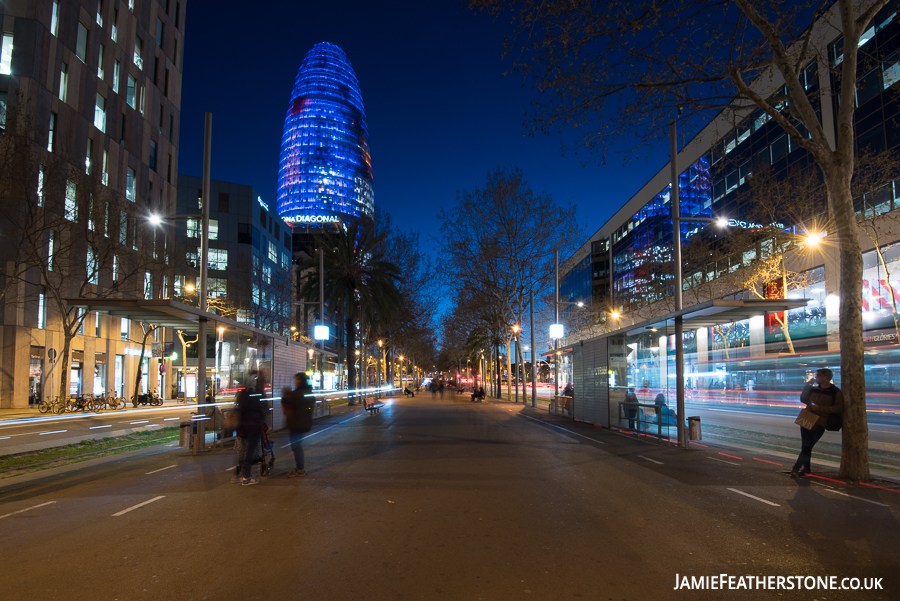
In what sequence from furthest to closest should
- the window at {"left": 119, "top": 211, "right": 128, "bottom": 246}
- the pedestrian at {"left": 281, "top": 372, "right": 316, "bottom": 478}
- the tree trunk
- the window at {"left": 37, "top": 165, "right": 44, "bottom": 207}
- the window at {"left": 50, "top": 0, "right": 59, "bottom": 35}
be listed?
the window at {"left": 50, "top": 0, "right": 59, "bottom": 35}, the window at {"left": 119, "top": 211, "right": 128, "bottom": 246}, the window at {"left": 37, "top": 165, "right": 44, "bottom": 207}, the pedestrian at {"left": 281, "top": 372, "right": 316, "bottom": 478}, the tree trunk

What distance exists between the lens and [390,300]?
38.2 meters

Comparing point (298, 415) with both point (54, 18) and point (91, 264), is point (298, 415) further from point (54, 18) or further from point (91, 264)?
point (54, 18)

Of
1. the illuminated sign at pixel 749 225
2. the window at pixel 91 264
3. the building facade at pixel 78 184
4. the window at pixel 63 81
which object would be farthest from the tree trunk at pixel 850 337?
the window at pixel 63 81

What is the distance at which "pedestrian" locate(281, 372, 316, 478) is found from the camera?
10078mm

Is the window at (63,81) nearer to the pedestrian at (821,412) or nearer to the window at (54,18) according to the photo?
the window at (54,18)

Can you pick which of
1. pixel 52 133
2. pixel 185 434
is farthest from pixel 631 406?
pixel 52 133

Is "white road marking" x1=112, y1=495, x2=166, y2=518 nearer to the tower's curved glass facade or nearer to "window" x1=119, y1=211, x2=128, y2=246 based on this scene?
"window" x1=119, y1=211, x2=128, y2=246

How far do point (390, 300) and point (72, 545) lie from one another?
3239 centimetres

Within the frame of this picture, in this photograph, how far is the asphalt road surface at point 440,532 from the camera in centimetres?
471

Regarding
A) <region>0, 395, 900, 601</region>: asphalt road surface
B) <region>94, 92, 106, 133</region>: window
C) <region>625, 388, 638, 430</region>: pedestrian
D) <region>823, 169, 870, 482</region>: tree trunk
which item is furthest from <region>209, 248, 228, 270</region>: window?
<region>823, 169, 870, 482</region>: tree trunk

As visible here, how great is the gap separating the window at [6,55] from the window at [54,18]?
247 cm

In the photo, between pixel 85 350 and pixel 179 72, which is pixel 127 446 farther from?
pixel 179 72

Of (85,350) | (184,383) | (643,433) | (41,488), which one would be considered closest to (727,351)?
(643,433)

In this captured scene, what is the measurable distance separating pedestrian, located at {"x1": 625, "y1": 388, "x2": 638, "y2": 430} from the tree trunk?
8440 millimetres
